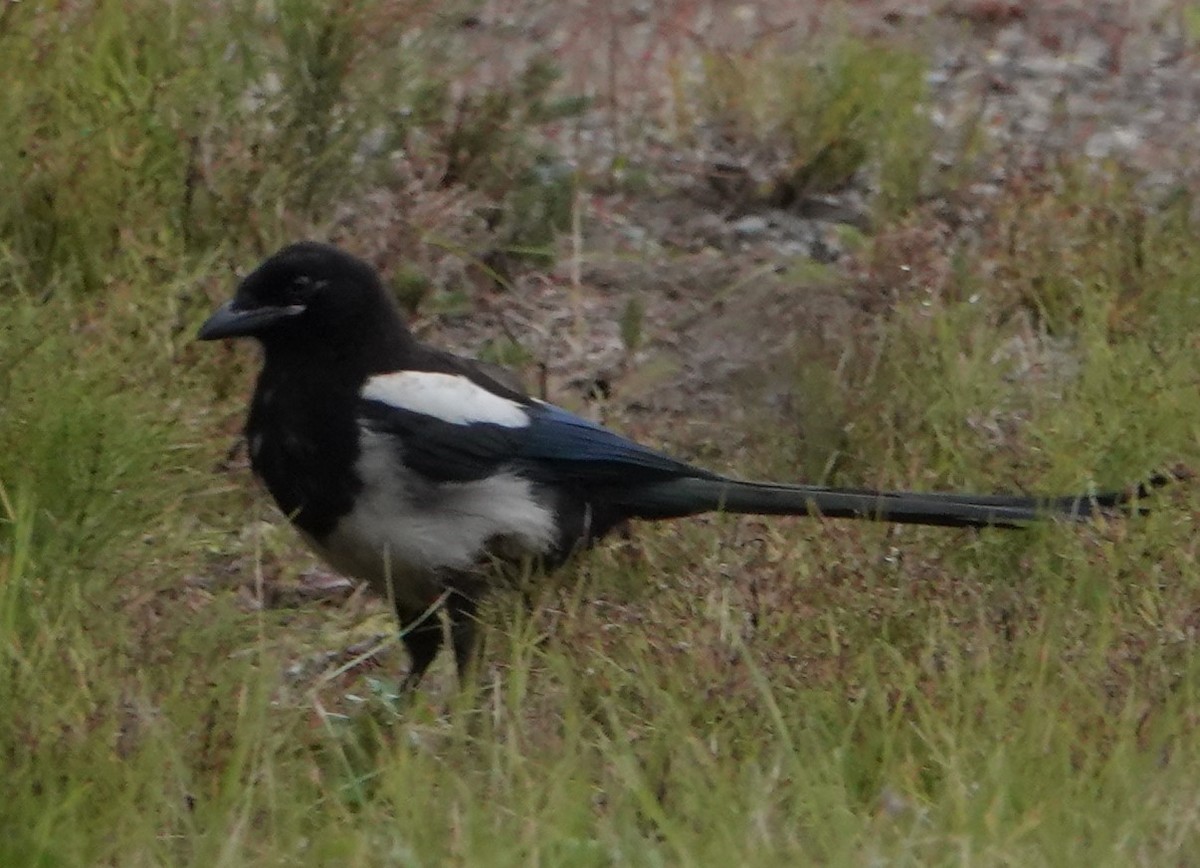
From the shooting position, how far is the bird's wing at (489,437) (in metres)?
3.71

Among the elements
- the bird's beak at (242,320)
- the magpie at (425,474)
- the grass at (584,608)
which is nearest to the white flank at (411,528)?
the magpie at (425,474)

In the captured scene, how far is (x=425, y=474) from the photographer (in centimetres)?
372

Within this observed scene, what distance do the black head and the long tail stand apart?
1.89 feet

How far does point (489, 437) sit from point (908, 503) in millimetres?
676

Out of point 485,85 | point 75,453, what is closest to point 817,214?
point 485,85

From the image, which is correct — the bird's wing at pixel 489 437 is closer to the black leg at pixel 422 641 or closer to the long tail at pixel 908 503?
the long tail at pixel 908 503

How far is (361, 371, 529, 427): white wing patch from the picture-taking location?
12.3 feet

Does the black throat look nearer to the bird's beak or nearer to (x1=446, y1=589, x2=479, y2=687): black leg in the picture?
the bird's beak

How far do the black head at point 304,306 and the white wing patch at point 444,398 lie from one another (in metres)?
0.09

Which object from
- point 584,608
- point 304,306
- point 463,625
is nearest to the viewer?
point 584,608

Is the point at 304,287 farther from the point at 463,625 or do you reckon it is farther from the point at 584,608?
the point at 584,608

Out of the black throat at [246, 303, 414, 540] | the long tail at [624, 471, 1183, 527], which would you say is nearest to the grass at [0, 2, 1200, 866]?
the long tail at [624, 471, 1183, 527]

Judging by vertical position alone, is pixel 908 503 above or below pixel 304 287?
below

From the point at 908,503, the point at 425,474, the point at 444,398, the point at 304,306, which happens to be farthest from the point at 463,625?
the point at 908,503
